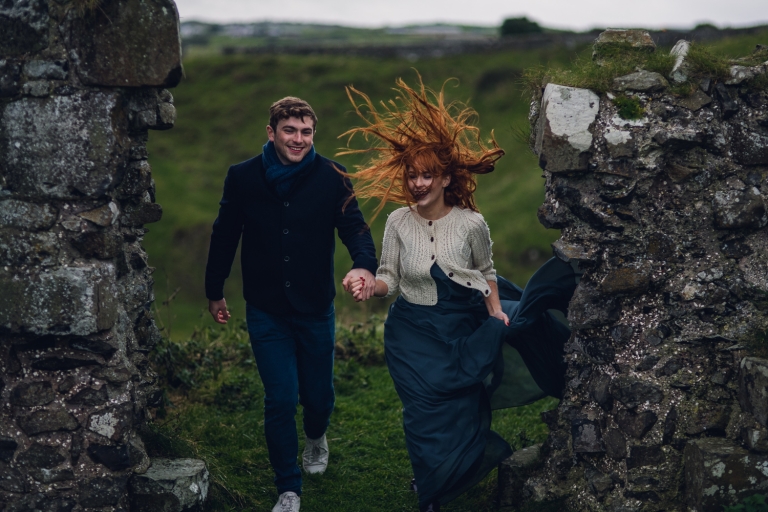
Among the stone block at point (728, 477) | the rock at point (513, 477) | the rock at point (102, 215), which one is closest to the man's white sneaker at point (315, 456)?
the rock at point (513, 477)

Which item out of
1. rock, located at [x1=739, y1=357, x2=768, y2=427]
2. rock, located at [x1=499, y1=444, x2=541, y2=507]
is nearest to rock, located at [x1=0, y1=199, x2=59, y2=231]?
rock, located at [x1=499, y1=444, x2=541, y2=507]

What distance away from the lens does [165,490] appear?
4477mm

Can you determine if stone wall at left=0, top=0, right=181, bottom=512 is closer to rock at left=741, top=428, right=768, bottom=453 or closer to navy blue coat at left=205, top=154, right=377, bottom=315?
navy blue coat at left=205, top=154, right=377, bottom=315

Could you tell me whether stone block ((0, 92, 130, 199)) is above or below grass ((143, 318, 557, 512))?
above

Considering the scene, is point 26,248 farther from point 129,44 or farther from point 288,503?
point 288,503

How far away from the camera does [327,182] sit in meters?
5.00

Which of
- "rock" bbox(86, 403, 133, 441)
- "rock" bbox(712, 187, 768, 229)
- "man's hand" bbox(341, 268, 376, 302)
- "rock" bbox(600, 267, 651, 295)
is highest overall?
"rock" bbox(712, 187, 768, 229)

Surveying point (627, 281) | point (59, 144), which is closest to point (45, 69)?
point (59, 144)

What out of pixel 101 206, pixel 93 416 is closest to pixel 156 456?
pixel 93 416

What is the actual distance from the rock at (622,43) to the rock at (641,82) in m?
0.25

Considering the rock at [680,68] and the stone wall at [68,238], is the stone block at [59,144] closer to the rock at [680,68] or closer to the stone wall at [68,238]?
the stone wall at [68,238]

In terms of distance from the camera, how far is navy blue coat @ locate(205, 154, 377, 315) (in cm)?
488

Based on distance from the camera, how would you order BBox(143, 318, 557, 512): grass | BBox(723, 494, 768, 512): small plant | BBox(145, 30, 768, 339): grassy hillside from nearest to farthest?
BBox(723, 494, 768, 512): small plant → BBox(143, 318, 557, 512): grass → BBox(145, 30, 768, 339): grassy hillside

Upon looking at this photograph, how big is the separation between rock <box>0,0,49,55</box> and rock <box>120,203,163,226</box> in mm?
1074
